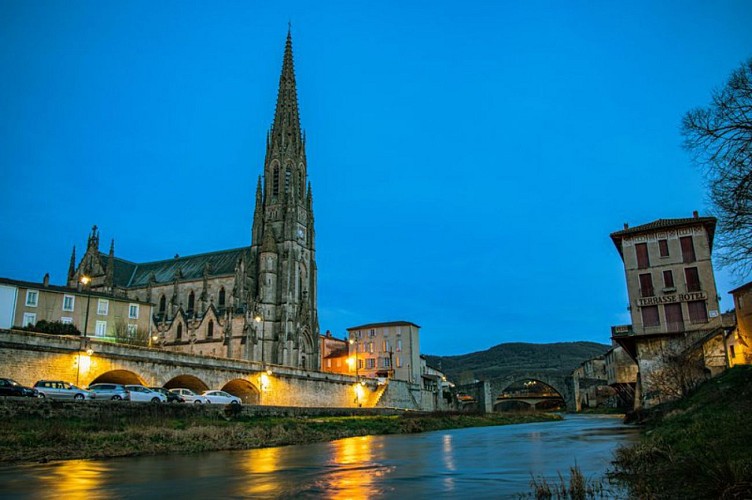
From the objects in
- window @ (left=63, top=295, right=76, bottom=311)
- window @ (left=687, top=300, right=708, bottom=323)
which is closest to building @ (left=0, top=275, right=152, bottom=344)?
window @ (left=63, top=295, right=76, bottom=311)

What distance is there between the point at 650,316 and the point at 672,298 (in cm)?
198

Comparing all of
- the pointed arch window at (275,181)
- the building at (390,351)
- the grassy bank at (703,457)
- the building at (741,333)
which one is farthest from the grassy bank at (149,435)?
the pointed arch window at (275,181)

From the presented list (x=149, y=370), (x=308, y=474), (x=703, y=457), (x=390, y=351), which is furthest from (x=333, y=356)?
(x=703, y=457)

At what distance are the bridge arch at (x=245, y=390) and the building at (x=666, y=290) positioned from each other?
29994 millimetres

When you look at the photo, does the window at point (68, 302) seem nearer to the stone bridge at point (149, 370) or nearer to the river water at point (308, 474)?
the stone bridge at point (149, 370)

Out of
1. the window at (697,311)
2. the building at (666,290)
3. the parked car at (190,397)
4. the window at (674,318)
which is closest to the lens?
the parked car at (190,397)

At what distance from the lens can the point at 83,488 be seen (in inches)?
570

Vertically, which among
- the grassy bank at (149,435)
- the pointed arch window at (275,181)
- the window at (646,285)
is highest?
the pointed arch window at (275,181)

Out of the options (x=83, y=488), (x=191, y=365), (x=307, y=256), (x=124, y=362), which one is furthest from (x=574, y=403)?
(x=83, y=488)

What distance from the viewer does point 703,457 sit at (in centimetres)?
1142

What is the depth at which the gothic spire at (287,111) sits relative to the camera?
95938 mm

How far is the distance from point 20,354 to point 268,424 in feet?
48.8

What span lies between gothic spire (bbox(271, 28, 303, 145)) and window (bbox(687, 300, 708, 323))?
6786 centimetres

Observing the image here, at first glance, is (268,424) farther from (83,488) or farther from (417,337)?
(417,337)
